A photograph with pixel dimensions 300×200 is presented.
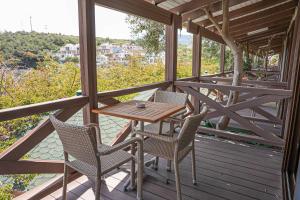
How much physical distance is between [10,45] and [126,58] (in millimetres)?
1945

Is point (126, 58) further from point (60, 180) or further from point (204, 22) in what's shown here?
point (204, 22)

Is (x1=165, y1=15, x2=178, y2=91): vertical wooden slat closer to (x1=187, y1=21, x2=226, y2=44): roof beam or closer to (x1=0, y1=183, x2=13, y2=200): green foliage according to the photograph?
(x1=187, y1=21, x2=226, y2=44): roof beam

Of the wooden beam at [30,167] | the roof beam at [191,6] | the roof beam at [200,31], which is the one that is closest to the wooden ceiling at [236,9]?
the roof beam at [191,6]

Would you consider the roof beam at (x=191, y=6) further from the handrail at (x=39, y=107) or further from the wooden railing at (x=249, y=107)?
Answer: the handrail at (x=39, y=107)

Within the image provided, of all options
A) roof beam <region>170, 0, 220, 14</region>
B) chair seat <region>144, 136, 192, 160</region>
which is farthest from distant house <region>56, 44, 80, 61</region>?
roof beam <region>170, 0, 220, 14</region>

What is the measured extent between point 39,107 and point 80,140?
0.67m

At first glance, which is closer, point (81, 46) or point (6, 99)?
point (81, 46)

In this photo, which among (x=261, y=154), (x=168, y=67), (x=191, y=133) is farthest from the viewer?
(x=168, y=67)

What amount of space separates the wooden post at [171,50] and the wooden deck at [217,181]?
5.27ft

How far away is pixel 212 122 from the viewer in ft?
15.8

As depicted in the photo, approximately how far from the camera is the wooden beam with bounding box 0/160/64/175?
5.84ft

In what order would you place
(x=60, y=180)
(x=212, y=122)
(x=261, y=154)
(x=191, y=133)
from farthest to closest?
(x=212, y=122), (x=261, y=154), (x=60, y=180), (x=191, y=133)

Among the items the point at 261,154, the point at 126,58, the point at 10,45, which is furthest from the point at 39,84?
the point at 261,154

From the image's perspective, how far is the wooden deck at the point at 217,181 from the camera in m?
2.17
